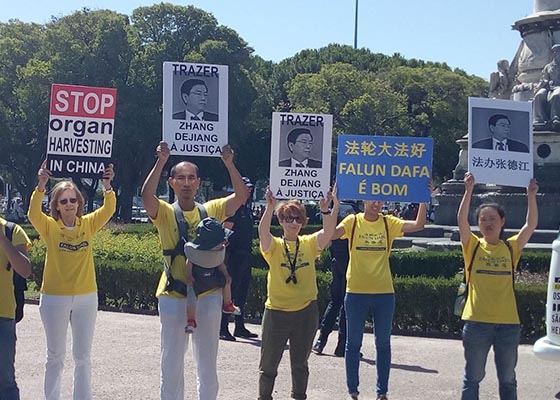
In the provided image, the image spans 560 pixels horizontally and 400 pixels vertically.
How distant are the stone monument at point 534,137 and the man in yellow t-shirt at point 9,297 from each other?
17640 millimetres

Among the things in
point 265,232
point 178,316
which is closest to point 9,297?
point 178,316

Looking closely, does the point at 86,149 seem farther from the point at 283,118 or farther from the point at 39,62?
the point at 39,62

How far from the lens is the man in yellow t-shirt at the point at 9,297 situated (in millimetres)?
5812

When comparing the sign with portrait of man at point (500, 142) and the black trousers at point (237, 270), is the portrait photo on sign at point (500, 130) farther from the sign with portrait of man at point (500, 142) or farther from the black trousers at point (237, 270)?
the black trousers at point (237, 270)

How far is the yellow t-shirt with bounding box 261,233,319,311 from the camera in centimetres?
669

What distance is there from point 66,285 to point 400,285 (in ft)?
19.7

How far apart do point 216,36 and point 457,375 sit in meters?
39.5

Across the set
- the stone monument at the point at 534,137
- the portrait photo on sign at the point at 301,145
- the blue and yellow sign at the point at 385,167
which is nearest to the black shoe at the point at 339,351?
the blue and yellow sign at the point at 385,167

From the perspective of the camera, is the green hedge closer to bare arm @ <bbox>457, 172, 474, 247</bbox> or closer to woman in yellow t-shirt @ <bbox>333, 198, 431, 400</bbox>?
woman in yellow t-shirt @ <bbox>333, 198, 431, 400</bbox>

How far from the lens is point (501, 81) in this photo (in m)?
26.1

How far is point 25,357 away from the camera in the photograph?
29.4ft

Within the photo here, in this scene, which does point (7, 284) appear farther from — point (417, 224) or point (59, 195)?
point (417, 224)

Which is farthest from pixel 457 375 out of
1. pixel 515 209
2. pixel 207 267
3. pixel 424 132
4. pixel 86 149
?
pixel 424 132

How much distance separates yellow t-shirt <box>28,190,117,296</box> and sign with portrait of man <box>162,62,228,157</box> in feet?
3.97
